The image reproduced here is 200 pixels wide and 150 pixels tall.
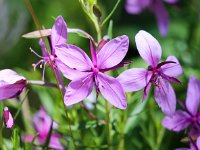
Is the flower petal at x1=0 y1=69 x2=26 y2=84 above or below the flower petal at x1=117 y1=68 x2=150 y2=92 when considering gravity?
above

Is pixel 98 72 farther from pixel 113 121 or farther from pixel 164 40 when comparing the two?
pixel 164 40

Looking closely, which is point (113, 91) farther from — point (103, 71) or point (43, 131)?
point (43, 131)

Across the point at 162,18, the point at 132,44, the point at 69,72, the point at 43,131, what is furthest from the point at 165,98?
the point at 132,44

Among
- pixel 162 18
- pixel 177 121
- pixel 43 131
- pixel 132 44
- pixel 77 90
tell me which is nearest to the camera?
pixel 77 90

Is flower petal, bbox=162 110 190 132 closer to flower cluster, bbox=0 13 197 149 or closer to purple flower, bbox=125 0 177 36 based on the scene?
flower cluster, bbox=0 13 197 149

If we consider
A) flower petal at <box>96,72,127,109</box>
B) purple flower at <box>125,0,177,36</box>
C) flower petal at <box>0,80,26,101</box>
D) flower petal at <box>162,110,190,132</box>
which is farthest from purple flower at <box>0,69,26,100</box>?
purple flower at <box>125,0,177,36</box>

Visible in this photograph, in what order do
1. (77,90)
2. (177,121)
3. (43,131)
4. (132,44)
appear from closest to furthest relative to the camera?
(77,90) → (177,121) → (43,131) → (132,44)
